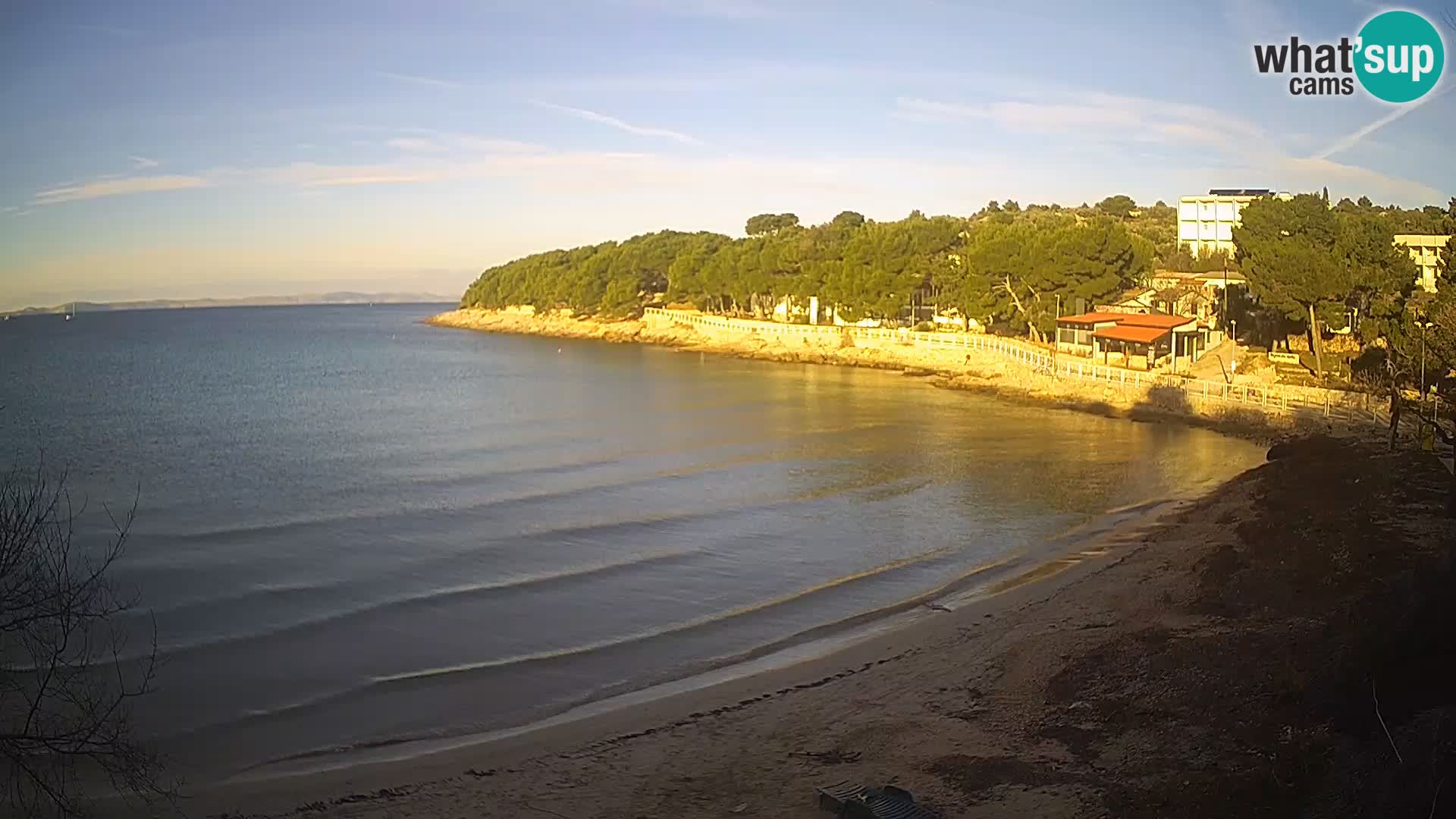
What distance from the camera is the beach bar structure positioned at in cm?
4797

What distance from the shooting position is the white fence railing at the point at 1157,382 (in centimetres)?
3269

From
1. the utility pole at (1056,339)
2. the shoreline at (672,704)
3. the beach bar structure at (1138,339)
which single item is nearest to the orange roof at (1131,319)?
the beach bar structure at (1138,339)

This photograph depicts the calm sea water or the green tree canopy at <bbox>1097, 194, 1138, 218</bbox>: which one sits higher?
the green tree canopy at <bbox>1097, 194, 1138, 218</bbox>

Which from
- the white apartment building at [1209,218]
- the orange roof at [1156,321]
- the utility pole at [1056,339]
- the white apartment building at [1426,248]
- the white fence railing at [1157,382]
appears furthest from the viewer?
the white apartment building at [1209,218]

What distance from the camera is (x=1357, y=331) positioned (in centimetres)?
3738

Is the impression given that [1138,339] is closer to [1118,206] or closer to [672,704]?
[672,704]

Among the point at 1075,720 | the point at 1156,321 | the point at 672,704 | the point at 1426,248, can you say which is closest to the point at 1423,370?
the point at 1075,720

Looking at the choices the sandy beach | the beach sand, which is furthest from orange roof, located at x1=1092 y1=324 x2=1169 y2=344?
the beach sand

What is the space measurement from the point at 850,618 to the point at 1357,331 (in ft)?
94.5

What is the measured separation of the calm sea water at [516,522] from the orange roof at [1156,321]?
832 cm

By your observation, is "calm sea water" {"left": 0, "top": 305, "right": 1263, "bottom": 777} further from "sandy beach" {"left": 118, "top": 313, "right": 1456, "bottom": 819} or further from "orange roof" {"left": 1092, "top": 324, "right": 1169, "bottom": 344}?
"orange roof" {"left": 1092, "top": 324, "right": 1169, "bottom": 344}

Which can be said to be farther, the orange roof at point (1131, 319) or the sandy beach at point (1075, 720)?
the orange roof at point (1131, 319)

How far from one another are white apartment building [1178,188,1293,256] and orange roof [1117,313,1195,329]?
133ft

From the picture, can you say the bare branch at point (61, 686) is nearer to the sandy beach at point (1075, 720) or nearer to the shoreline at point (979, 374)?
the sandy beach at point (1075, 720)
